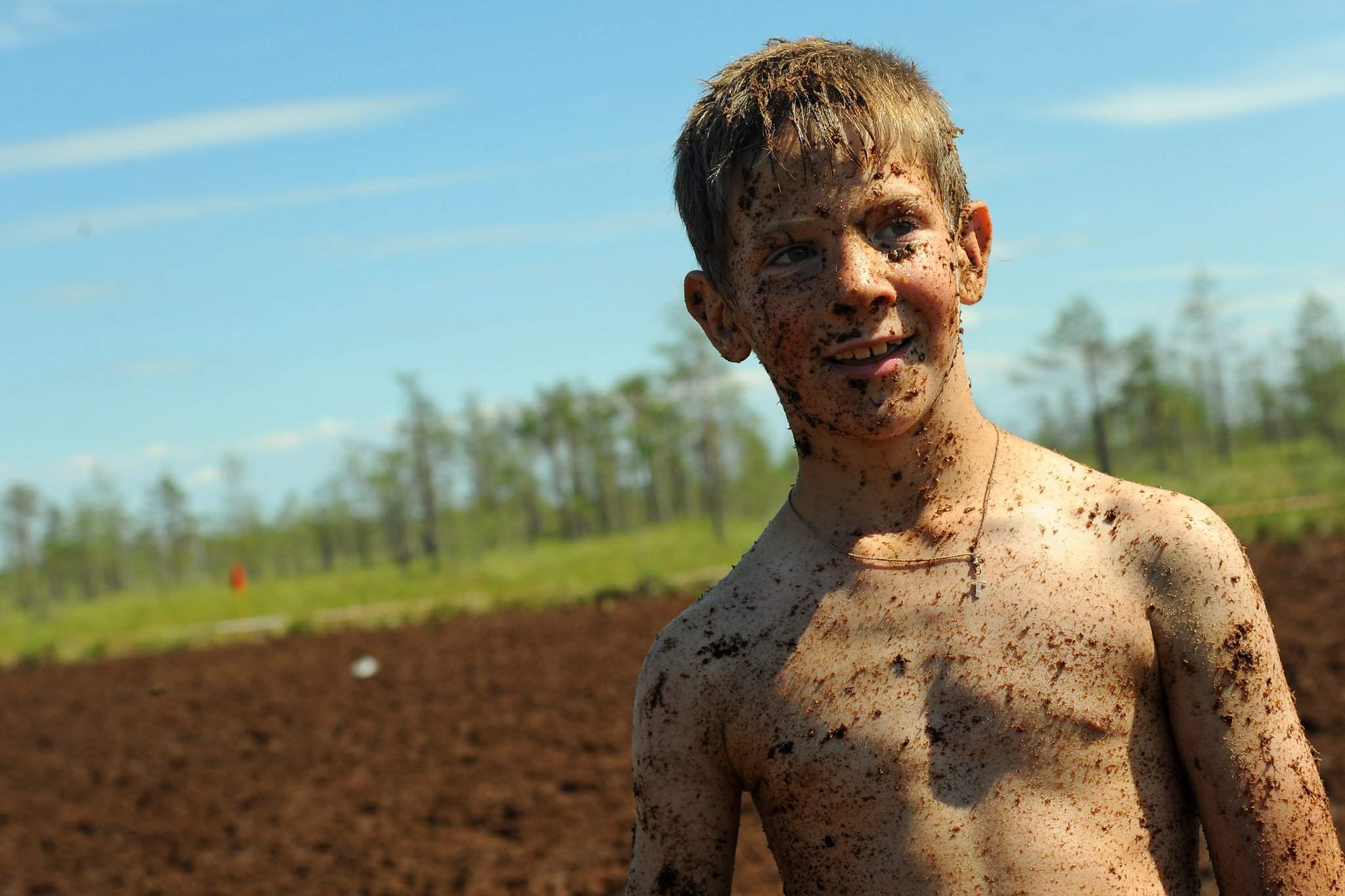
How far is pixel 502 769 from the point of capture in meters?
11.3

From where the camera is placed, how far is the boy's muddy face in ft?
6.11

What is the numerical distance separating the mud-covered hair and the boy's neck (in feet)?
0.99

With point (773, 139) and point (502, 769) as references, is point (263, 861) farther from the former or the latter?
point (773, 139)

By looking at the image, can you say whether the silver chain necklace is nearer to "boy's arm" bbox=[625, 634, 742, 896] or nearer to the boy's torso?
the boy's torso

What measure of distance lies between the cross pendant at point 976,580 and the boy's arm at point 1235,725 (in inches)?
9.0

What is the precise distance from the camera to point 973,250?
2084 mm

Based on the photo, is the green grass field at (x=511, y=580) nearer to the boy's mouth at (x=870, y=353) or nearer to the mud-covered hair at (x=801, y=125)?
the mud-covered hair at (x=801, y=125)

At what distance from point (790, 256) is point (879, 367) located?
22 centimetres

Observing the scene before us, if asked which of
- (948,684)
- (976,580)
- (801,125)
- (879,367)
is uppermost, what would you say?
(801,125)

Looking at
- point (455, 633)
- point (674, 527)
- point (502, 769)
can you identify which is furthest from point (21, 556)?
point (502, 769)

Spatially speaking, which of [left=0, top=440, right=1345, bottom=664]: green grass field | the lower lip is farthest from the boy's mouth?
[left=0, top=440, right=1345, bottom=664]: green grass field

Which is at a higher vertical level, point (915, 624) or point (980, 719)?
point (915, 624)

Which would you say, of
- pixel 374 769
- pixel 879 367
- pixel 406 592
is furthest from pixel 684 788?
pixel 406 592

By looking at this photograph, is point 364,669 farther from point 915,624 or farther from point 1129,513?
point 1129,513
